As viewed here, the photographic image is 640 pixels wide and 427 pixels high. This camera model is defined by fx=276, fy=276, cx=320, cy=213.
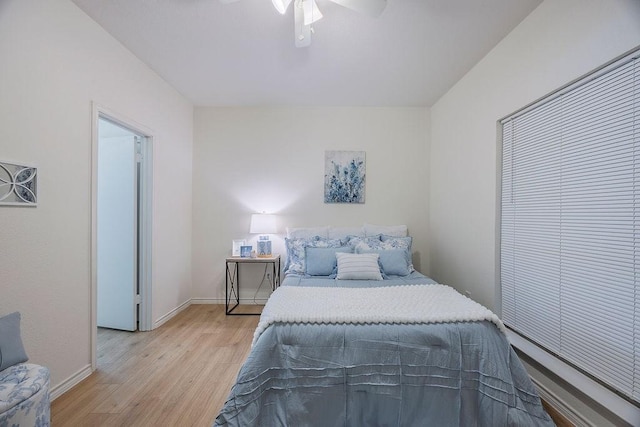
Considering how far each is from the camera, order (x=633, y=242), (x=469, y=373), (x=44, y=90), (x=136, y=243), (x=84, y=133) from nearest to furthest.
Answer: (x=633, y=242)
(x=469, y=373)
(x=44, y=90)
(x=84, y=133)
(x=136, y=243)

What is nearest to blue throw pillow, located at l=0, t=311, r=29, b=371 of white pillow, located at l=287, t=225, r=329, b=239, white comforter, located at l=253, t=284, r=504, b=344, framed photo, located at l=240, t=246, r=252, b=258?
white comforter, located at l=253, t=284, r=504, b=344

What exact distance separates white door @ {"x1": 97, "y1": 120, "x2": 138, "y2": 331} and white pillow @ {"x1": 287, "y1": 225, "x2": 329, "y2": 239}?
1.71 meters

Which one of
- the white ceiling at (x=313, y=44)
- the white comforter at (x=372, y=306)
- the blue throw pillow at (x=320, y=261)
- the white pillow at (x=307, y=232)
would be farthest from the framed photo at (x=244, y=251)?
the white ceiling at (x=313, y=44)

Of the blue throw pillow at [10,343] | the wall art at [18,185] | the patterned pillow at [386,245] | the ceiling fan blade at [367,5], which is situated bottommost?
the blue throw pillow at [10,343]

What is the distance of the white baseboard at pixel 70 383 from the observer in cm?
185

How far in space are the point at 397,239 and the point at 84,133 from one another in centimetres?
309

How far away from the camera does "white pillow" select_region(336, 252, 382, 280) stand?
2.74 metres

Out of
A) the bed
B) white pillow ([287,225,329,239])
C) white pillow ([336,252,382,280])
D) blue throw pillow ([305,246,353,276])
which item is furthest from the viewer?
white pillow ([287,225,329,239])

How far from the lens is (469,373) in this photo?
155cm

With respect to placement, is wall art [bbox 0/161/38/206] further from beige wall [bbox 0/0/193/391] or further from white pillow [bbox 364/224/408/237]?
white pillow [bbox 364/224/408/237]

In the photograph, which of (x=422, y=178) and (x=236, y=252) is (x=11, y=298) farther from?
(x=422, y=178)

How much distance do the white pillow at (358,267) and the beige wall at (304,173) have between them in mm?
1014

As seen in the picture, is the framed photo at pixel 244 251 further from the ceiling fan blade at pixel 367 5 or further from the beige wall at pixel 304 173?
the ceiling fan blade at pixel 367 5

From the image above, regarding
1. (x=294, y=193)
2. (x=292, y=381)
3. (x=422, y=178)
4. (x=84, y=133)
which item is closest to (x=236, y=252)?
(x=294, y=193)
